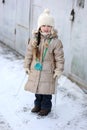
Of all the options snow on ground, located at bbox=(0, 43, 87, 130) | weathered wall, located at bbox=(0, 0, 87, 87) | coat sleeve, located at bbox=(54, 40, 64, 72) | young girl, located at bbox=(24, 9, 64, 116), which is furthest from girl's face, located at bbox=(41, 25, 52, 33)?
weathered wall, located at bbox=(0, 0, 87, 87)

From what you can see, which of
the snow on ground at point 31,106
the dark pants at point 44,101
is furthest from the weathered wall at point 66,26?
the dark pants at point 44,101

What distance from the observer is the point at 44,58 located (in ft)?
14.4

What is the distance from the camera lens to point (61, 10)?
20.0 feet

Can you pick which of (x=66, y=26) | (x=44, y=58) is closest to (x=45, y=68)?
(x=44, y=58)

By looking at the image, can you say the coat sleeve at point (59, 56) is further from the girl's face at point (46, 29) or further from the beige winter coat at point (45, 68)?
the girl's face at point (46, 29)

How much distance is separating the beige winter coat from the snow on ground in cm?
38

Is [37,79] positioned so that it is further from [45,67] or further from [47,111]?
[47,111]

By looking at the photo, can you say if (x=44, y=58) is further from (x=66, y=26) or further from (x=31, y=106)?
(x=66, y=26)

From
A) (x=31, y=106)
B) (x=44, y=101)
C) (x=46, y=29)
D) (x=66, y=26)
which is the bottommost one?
(x=31, y=106)

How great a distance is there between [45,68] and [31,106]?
0.74 m

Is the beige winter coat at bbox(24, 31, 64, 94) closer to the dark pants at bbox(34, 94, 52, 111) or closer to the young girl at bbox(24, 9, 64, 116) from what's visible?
the young girl at bbox(24, 9, 64, 116)

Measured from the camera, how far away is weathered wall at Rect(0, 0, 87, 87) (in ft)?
18.2

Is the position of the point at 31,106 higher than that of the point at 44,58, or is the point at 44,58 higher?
the point at 44,58

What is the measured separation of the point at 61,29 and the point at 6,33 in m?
2.95
